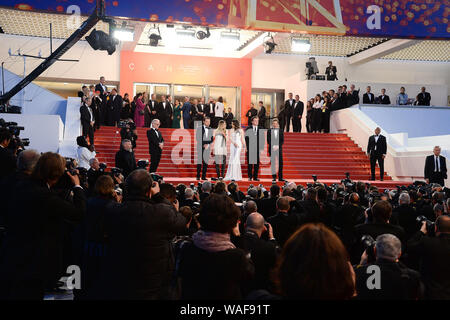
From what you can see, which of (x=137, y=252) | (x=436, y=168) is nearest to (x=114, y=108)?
(x=436, y=168)

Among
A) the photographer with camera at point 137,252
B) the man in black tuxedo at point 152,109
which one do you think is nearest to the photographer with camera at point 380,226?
the photographer with camera at point 137,252

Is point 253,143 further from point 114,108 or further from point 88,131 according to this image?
point 114,108

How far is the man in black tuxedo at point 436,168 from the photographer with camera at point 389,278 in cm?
999

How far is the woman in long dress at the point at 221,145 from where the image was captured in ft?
43.0

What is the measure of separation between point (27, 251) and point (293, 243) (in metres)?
1.99

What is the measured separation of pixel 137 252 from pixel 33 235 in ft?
2.18

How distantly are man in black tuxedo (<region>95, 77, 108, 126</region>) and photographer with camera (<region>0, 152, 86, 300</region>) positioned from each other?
12960mm

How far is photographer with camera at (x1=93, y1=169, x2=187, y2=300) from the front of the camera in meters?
2.93

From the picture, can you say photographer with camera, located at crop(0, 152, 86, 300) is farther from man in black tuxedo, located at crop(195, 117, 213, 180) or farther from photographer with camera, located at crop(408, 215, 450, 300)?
man in black tuxedo, located at crop(195, 117, 213, 180)

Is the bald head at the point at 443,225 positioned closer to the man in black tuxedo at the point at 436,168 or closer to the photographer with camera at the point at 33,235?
the photographer with camera at the point at 33,235

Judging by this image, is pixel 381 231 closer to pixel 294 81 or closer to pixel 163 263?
pixel 163 263

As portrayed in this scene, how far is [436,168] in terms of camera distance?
1231 centimetres

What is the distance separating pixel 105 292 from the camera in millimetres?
2963

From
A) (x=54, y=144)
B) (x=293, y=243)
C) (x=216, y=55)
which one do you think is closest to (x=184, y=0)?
(x=54, y=144)
